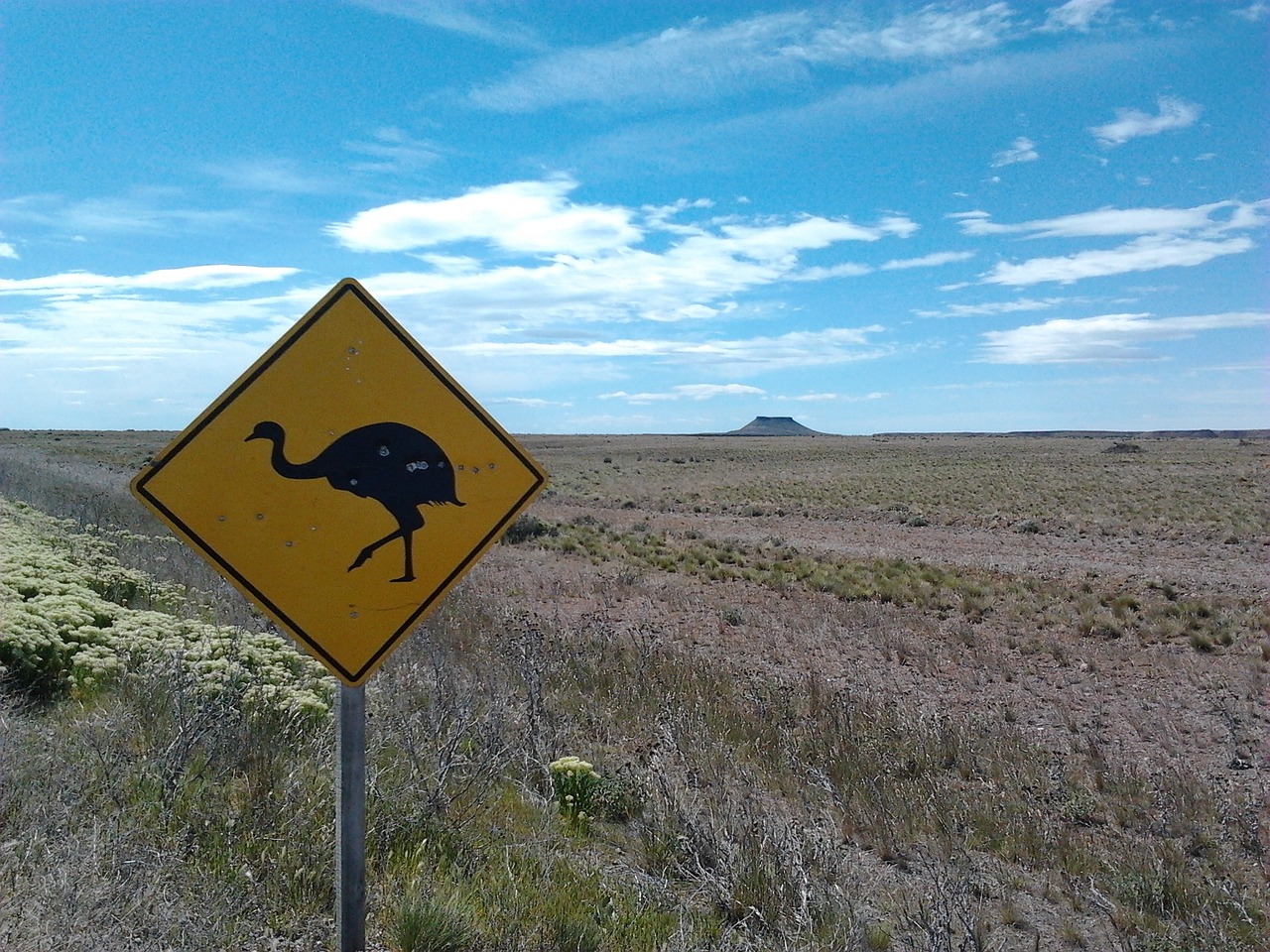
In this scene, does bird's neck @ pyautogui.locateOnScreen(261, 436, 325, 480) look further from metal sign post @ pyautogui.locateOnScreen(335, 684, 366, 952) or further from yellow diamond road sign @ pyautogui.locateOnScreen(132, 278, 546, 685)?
metal sign post @ pyautogui.locateOnScreen(335, 684, 366, 952)

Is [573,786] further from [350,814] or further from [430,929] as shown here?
[350,814]

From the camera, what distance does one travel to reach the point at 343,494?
259 cm

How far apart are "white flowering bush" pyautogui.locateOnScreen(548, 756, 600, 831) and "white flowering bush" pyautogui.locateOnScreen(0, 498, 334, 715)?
132cm

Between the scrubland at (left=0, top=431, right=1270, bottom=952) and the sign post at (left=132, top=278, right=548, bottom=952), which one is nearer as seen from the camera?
the sign post at (left=132, top=278, right=548, bottom=952)

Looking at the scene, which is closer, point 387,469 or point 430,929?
point 387,469

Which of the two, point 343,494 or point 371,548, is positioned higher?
point 343,494

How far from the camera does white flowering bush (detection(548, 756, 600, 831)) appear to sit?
4.72 metres

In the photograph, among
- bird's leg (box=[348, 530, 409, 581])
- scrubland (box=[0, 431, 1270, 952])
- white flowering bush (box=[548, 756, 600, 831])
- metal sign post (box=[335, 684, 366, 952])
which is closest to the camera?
metal sign post (box=[335, 684, 366, 952])

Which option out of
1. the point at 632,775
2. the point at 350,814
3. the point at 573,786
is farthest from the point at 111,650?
the point at 350,814

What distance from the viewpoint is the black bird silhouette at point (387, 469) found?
101 inches

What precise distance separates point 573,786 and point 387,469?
9.00ft

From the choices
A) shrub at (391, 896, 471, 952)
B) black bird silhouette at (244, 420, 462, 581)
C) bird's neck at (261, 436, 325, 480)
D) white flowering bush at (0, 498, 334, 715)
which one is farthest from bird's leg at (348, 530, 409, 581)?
white flowering bush at (0, 498, 334, 715)

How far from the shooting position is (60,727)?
4.27 m

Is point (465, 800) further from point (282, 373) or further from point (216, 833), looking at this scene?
point (282, 373)
